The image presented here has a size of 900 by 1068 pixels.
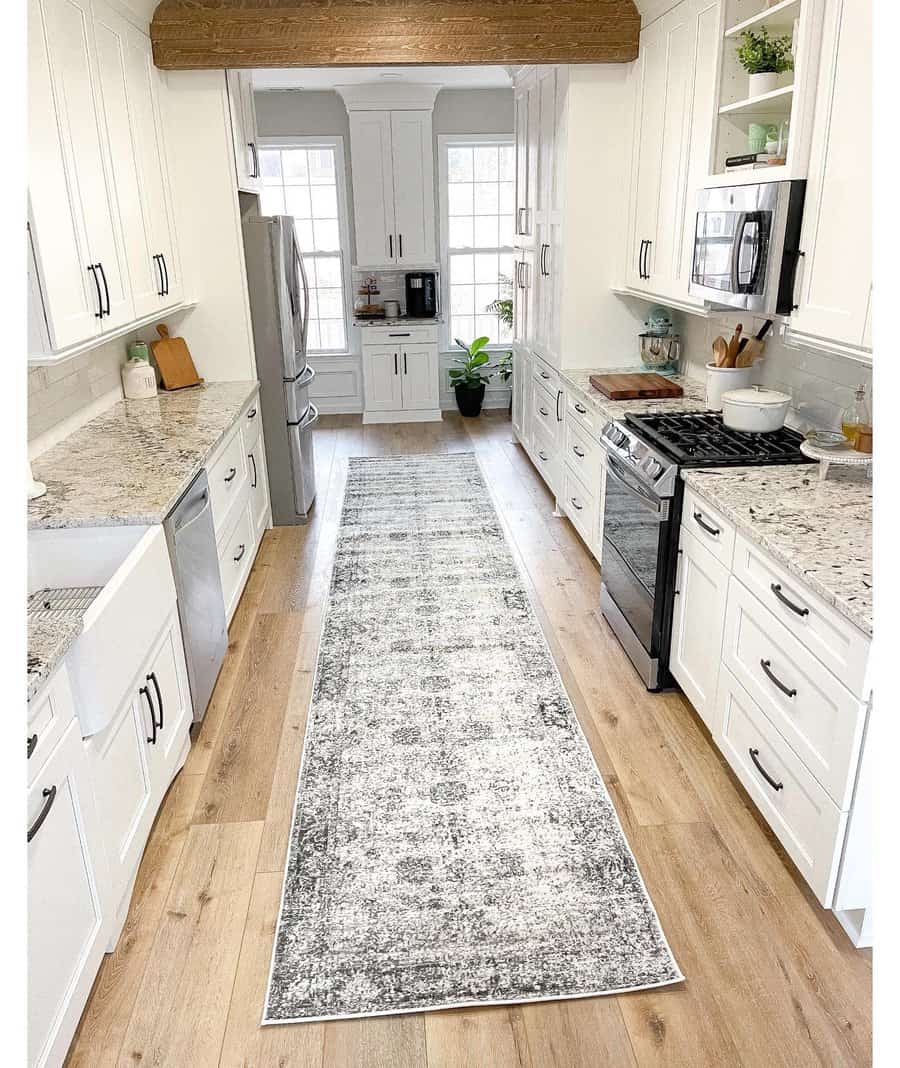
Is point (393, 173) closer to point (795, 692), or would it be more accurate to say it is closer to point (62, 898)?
point (795, 692)

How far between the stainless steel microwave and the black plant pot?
4.11 meters

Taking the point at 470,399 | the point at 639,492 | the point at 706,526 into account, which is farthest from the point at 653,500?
the point at 470,399

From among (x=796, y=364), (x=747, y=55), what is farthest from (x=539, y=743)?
(x=747, y=55)

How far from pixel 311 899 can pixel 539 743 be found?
0.94 metres

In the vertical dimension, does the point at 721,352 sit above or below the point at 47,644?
above

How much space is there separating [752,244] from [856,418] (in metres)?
0.65

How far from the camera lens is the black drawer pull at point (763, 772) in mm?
2193

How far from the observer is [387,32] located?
12.7 ft

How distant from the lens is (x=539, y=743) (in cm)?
279

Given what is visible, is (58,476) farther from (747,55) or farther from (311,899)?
(747,55)

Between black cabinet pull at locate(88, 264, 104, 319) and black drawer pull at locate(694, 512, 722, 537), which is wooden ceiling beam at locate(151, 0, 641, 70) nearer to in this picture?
black cabinet pull at locate(88, 264, 104, 319)

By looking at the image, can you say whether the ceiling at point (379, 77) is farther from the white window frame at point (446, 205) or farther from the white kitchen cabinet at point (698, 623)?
the white kitchen cabinet at point (698, 623)

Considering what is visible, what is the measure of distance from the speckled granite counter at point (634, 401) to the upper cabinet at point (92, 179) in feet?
6.46

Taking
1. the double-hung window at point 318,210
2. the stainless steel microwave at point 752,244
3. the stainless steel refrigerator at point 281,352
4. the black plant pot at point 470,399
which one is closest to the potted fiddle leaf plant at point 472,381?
the black plant pot at point 470,399
